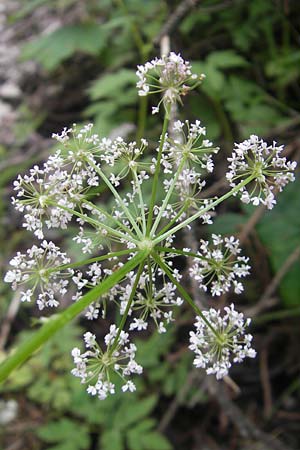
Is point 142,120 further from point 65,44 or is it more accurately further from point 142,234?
point 142,234

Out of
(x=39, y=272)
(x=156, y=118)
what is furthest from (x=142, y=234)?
(x=156, y=118)

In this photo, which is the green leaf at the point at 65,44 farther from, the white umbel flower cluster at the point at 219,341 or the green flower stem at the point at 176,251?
the white umbel flower cluster at the point at 219,341

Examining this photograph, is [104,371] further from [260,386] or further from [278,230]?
[260,386]

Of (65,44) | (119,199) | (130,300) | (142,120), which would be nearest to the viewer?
(130,300)

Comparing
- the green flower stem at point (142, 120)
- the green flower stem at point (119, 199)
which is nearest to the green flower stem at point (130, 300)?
the green flower stem at point (119, 199)

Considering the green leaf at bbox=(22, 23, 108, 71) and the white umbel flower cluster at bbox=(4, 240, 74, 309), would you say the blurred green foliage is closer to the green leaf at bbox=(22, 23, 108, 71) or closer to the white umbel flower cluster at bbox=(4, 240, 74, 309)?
the green leaf at bbox=(22, 23, 108, 71)
